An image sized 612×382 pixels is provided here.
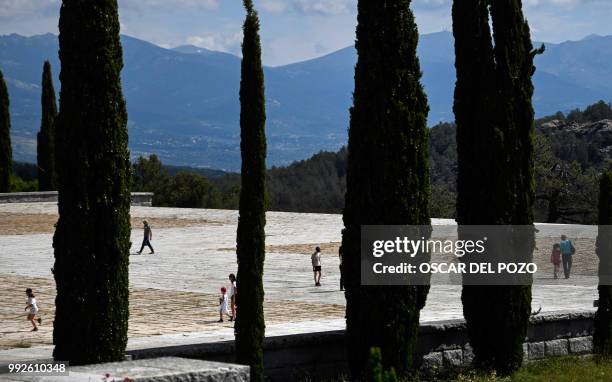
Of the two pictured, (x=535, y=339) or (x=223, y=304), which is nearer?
(x=535, y=339)

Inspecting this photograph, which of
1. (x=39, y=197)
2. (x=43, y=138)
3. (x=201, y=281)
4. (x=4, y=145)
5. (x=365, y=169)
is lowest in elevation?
(x=201, y=281)

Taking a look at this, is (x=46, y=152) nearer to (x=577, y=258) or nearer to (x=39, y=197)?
(x=39, y=197)

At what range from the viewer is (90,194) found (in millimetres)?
11688

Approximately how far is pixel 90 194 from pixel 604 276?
30.7ft

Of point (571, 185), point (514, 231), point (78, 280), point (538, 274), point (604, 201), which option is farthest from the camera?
point (571, 185)

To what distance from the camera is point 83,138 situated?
1170 cm

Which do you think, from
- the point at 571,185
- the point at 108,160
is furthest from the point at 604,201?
the point at 571,185

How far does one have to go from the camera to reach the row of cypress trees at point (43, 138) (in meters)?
52.7

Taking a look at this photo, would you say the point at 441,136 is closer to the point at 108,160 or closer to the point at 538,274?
the point at 538,274

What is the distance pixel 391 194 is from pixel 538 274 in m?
16.1

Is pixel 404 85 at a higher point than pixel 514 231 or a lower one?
higher

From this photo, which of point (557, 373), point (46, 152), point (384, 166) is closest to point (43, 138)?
point (46, 152)

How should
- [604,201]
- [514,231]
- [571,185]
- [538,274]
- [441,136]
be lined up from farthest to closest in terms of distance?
[441,136], [571,185], [538,274], [604,201], [514,231]

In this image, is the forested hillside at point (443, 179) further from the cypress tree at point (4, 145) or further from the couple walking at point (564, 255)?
the couple walking at point (564, 255)
